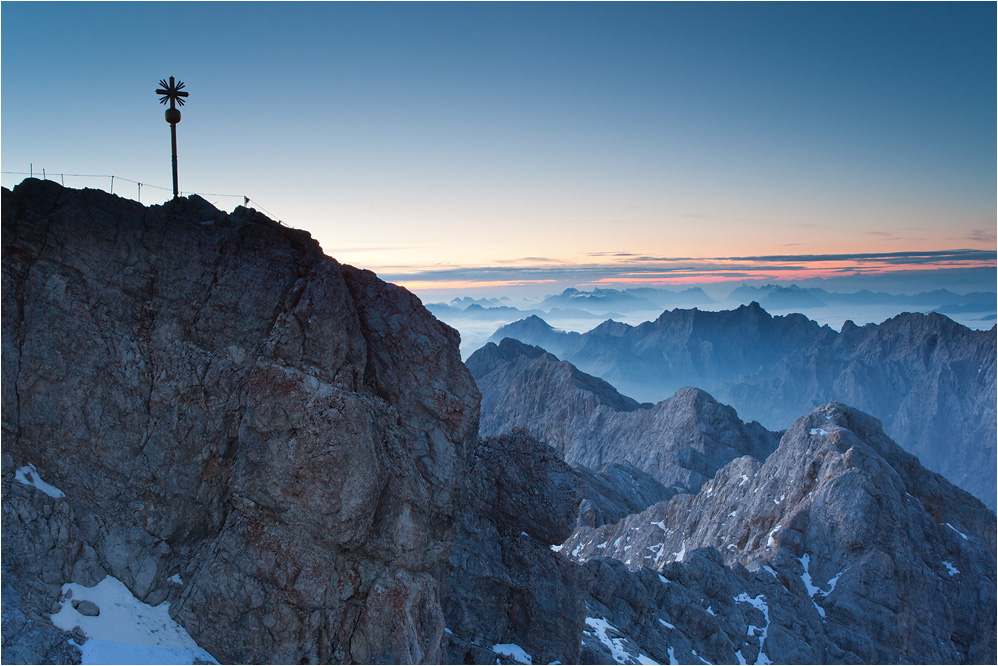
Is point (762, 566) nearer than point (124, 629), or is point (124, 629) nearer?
point (124, 629)

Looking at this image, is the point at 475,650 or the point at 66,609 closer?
the point at 66,609

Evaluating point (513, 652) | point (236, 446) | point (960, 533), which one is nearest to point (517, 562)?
point (513, 652)

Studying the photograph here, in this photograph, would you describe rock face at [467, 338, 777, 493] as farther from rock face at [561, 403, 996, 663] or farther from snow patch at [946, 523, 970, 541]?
snow patch at [946, 523, 970, 541]

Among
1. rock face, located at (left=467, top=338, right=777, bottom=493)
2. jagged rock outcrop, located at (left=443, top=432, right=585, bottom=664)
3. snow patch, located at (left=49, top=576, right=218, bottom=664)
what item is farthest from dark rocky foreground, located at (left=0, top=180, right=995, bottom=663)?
rock face, located at (left=467, top=338, right=777, bottom=493)

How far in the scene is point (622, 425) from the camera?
161 m

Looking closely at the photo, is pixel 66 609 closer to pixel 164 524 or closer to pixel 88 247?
pixel 164 524

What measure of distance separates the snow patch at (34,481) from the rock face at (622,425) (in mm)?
89928

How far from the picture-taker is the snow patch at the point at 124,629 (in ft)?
76.5

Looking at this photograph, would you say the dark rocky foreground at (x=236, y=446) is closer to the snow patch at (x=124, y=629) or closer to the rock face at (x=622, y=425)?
the snow patch at (x=124, y=629)

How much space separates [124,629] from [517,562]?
74.6 ft

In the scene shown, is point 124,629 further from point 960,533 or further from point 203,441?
point 960,533

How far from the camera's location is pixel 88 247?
27281 mm

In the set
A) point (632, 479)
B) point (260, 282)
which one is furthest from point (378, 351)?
point (632, 479)

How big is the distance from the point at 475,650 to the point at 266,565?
14.7 m
